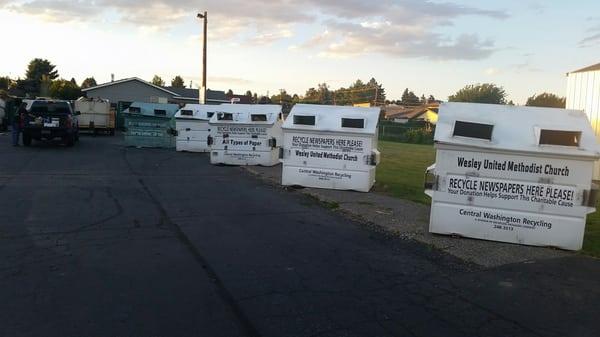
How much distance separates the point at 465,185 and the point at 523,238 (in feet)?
3.54

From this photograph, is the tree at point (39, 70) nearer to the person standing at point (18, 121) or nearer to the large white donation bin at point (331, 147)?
the person standing at point (18, 121)

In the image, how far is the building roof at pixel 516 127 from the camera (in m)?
7.43

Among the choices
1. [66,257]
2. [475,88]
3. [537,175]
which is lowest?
[66,257]

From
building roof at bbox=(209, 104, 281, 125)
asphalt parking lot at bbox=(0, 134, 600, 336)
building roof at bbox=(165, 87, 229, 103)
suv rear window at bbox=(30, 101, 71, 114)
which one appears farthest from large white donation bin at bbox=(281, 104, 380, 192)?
building roof at bbox=(165, 87, 229, 103)

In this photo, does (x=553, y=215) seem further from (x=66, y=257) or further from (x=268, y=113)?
(x=268, y=113)

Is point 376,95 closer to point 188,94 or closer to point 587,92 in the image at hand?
point 188,94

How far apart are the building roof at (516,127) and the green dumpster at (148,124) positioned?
1898cm

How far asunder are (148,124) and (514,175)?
66.8 ft

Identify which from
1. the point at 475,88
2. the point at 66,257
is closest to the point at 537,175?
the point at 66,257

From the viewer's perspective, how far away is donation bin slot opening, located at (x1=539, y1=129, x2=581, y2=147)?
7477mm

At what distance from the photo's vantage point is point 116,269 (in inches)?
230

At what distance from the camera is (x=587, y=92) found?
17375mm

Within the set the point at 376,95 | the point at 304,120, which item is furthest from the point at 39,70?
the point at 304,120

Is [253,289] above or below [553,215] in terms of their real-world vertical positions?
below
